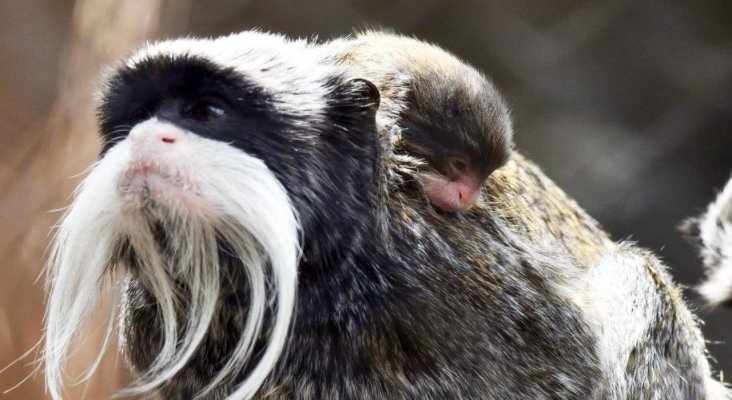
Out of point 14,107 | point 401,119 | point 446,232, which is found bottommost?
point 14,107

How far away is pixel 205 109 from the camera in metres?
1.53

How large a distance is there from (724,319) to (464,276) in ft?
7.44

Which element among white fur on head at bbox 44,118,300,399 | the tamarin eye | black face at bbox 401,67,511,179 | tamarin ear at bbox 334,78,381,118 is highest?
black face at bbox 401,67,511,179

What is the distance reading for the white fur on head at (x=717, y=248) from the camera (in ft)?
7.55

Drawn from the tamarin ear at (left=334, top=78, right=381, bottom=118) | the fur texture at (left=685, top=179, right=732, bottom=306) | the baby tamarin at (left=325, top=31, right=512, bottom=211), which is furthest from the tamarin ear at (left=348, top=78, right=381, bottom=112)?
the fur texture at (left=685, top=179, right=732, bottom=306)

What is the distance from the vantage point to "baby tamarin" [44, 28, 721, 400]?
4.89 ft

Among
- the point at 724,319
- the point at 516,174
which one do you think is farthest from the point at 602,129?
the point at 516,174

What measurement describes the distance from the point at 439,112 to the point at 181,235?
0.67m

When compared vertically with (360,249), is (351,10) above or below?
above

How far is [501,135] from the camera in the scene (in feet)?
6.68

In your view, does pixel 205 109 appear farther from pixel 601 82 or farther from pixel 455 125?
pixel 601 82

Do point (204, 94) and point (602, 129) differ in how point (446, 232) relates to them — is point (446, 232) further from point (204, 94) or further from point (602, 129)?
point (602, 129)

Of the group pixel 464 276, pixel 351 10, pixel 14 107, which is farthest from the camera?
pixel 351 10

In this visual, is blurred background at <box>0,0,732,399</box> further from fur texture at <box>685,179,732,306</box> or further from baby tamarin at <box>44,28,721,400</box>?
baby tamarin at <box>44,28,721,400</box>
